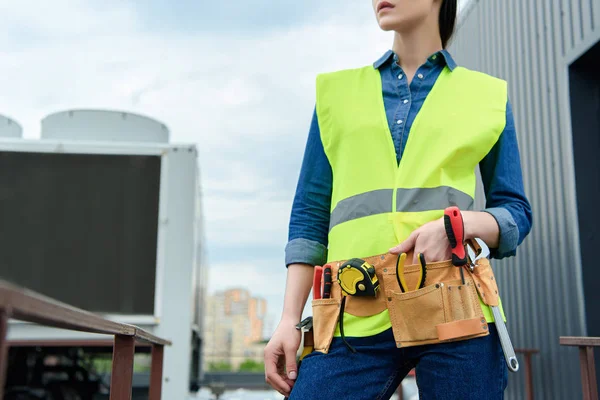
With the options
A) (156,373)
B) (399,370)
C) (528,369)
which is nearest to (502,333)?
(399,370)

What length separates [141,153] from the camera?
5301 mm

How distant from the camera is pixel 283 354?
1.48 meters

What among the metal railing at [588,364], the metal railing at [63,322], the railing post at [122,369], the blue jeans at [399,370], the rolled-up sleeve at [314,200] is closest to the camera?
the metal railing at [63,322]

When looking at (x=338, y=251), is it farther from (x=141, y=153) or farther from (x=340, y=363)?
(x=141, y=153)

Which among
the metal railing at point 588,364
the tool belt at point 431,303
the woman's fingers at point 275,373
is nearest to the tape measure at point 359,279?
the tool belt at point 431,303

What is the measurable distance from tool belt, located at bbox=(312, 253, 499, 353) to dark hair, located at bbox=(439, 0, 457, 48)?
0.65 metres

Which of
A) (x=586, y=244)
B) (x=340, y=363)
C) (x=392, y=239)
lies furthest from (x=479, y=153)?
(x=586, y=244)

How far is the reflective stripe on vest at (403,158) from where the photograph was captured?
1.40m

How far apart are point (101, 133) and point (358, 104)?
5.07 m

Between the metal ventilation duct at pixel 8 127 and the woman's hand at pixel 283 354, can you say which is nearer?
the woman's hand at pixel 283 354

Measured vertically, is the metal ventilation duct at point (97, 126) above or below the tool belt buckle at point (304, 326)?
above

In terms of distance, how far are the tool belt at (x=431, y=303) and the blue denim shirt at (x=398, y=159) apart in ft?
0.48

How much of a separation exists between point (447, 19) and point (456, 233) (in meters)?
0.67

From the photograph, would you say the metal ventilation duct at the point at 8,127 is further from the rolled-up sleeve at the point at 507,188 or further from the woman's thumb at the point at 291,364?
the rolled-up sleeve at the point at 507,188
